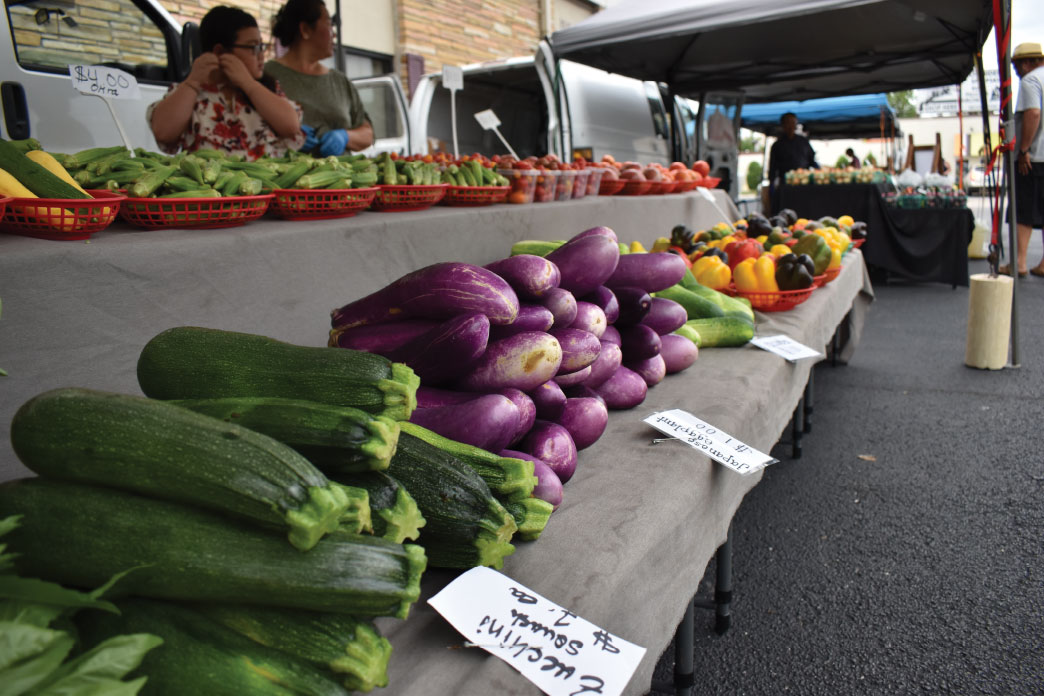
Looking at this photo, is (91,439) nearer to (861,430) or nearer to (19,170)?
(19,170)

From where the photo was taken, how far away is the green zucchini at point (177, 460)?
0.73m

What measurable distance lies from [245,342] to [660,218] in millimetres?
3536

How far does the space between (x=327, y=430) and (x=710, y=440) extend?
37.8 inches

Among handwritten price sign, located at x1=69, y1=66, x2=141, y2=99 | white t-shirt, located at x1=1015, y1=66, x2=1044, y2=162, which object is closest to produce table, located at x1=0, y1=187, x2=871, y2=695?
handwritten price sign, located at x1=69, y1=66, x2=141, y2=99

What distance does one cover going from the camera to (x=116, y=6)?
14.5 ft

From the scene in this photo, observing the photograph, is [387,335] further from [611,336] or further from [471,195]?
[471,195]

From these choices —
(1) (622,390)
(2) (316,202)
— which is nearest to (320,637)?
(1) (622,390)

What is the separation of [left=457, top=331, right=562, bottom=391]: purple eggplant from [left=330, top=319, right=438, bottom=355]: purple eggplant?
0.48 feet

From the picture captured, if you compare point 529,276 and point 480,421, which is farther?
point 529,276

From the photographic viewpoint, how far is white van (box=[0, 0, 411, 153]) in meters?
3.66

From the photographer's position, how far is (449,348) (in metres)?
1.27

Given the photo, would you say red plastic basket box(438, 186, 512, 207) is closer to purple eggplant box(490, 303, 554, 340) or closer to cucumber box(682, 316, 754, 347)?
cucumber box(682, 316, 754, 347)

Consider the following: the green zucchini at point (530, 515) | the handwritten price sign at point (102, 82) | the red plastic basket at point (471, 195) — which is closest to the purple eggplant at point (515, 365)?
the green zucchini at point (530, 515)

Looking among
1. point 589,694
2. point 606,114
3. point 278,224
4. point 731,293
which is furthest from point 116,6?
point 606,114
